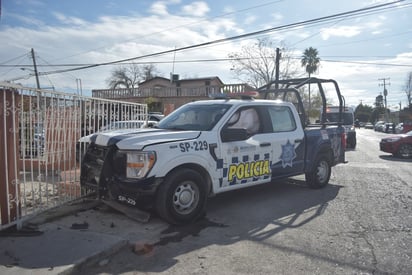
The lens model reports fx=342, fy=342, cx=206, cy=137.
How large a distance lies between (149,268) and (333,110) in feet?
56.7

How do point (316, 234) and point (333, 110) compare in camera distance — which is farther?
point (333, 110)

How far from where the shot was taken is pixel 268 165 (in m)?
6.16

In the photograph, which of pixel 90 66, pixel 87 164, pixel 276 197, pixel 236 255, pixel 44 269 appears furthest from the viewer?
pixel 90 66

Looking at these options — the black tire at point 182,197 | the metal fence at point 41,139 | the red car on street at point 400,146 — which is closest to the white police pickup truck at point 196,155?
the black tire at point 182,197

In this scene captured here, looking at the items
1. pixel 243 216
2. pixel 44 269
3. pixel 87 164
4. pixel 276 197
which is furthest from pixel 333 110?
pixel 44 269

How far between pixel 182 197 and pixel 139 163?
0.82 m

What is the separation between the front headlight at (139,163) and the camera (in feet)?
14.8

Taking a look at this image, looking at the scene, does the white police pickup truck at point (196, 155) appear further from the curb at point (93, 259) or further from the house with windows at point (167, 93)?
the house with windows at point (167, 93)

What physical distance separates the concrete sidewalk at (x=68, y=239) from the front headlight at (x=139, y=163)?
78 cm

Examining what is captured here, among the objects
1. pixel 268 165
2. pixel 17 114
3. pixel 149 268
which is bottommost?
pixel 149 268

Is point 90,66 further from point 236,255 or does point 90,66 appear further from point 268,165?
point 236,255

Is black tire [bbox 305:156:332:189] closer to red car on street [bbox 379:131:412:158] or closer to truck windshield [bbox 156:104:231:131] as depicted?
truck windshield [bbox 156:104:231:131]

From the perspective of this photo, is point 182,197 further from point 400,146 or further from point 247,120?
point 400,146

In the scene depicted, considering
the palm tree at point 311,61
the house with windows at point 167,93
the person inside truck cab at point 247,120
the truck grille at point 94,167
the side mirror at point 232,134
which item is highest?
the palm tree at point 311,61
